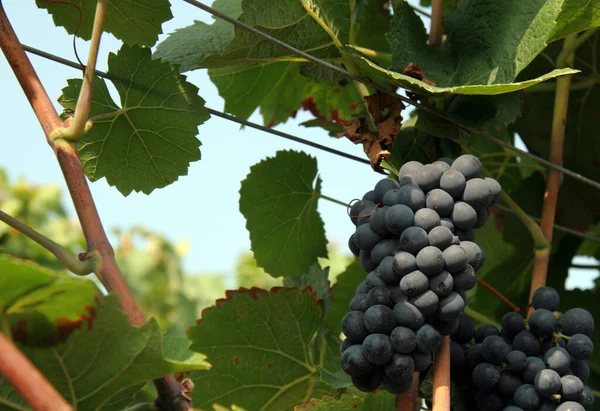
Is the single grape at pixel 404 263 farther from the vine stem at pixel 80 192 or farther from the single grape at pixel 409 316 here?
the vine stem at pixel 80 192

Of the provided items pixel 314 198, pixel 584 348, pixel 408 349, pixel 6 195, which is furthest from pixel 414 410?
pixel 6 195

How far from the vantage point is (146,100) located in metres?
1.30

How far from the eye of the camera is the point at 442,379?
1061 mm

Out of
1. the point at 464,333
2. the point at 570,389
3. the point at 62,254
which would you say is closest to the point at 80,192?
the point at 62,254

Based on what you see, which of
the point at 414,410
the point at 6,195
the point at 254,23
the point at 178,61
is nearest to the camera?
the point at 414,410

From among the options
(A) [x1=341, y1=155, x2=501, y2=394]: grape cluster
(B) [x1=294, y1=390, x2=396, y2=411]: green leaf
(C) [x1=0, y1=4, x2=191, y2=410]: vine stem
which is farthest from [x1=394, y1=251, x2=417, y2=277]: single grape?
(C) [x1=0, y1=4, x2=191, y2=410]: vine stem

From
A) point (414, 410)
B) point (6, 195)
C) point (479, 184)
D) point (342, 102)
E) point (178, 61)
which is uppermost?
point (6, 195)

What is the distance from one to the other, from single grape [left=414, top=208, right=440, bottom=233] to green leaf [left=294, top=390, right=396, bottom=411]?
26cm

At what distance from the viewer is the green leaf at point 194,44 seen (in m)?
1.38

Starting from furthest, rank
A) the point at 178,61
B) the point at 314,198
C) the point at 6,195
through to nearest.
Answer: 1. the point at 6,195
2. the point at 314,198
3. the point at 178,61

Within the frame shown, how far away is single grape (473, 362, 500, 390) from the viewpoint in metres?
1.13

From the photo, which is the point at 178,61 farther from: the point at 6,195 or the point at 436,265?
the point at 6,195

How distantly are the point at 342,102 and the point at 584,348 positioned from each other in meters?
0.89

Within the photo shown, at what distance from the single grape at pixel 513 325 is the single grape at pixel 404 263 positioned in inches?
10.3
